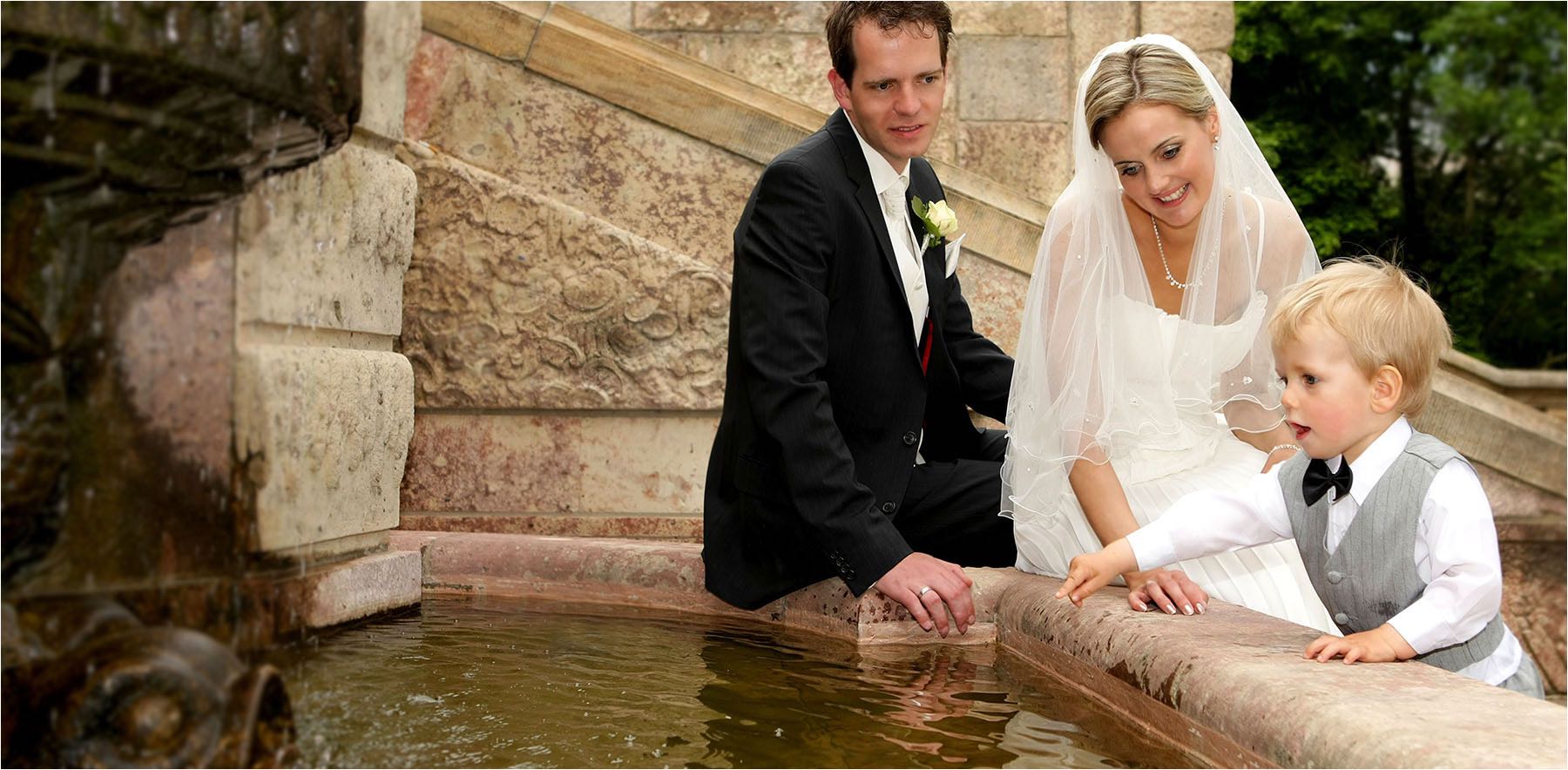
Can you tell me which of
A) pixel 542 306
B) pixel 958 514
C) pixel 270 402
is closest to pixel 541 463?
pixel 542 306

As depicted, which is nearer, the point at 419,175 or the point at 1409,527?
the point at 1409,527

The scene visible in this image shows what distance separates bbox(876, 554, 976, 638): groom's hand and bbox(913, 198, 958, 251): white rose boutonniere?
1043mm

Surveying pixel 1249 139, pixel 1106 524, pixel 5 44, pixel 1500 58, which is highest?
pixel 1500 58

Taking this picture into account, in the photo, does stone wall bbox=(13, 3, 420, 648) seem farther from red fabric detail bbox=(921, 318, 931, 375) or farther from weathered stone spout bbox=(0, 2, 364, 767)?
red fabric detail bbox=(921, 318, 931, 375)

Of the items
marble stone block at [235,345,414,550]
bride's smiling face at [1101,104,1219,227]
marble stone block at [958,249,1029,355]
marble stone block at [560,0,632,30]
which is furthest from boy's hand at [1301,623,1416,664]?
marble stone block at [560,0,632,30]

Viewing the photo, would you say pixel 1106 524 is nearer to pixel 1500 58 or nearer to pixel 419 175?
pixel 419 175

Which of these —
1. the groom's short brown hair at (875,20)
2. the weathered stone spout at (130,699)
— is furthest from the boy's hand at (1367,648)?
the groom's short brown hair at (875,20)

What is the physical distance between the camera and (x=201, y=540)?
2109 millimetres

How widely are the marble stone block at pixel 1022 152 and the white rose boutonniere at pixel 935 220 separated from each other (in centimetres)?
367

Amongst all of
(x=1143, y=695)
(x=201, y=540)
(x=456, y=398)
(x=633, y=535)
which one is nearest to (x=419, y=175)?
(x=456, y=398)

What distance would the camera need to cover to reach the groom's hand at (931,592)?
3180mm

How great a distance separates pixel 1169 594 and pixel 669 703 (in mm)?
1058

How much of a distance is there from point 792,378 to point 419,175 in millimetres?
2248

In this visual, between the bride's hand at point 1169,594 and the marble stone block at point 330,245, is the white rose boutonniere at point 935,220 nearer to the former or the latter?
the bride's hand at point 1169,594
